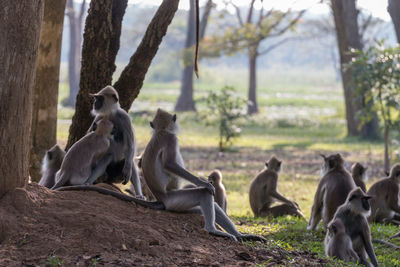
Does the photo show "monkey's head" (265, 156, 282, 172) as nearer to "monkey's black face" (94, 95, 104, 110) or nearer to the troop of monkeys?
the troop of monkeys

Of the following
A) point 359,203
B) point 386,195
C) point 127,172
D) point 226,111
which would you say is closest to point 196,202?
point 127,172

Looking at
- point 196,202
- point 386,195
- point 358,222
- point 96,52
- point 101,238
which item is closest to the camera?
point 101,238

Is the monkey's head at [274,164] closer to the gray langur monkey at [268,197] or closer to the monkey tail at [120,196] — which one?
the gray langur monkey at [268,197]

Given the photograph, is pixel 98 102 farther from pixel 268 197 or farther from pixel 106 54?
pixel 268 197

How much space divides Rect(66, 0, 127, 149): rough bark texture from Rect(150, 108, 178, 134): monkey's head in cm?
190

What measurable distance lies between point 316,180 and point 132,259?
955 cm

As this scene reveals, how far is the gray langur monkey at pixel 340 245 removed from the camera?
5.77 meters

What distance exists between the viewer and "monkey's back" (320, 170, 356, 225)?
289 inches

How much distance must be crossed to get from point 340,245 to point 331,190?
1.70 metres

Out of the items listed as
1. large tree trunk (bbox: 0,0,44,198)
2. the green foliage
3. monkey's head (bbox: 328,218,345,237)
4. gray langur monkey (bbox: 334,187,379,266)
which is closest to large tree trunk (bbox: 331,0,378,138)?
the green foliage

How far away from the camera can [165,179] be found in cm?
538

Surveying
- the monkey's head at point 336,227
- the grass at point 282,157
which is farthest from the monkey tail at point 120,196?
the monkey's head at point 336,227

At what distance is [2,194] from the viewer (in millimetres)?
4562

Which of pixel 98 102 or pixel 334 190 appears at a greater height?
pixel 98 102
